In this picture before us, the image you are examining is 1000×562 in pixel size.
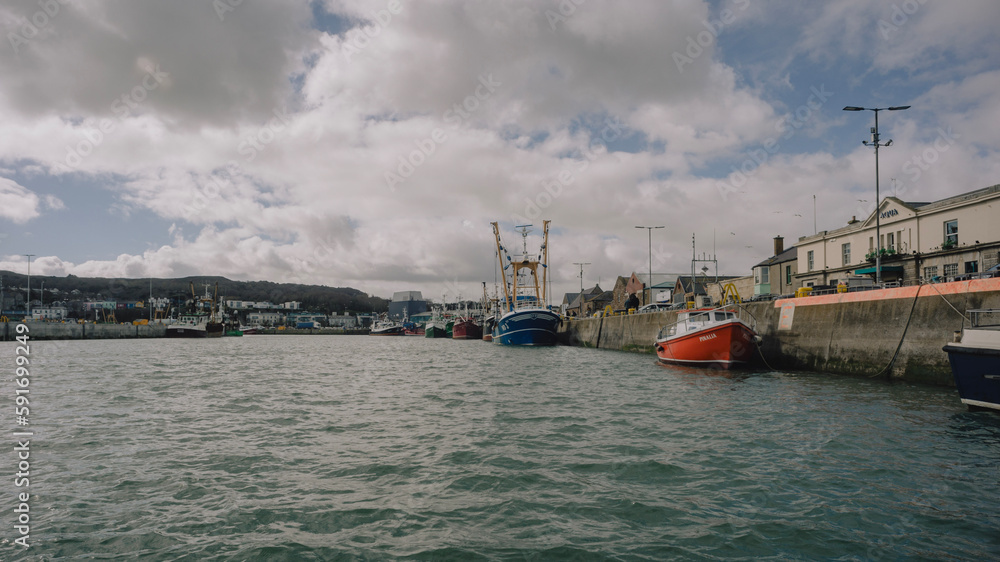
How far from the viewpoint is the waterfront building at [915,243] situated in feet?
102

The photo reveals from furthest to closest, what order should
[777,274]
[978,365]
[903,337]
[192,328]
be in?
1. [192,328]
2. [777,274]
3. [903,337]
4. [978,365]

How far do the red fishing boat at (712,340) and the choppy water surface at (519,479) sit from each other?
9551 millimetres

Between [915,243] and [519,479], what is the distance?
39186 mm

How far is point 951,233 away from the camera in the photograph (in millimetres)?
33562

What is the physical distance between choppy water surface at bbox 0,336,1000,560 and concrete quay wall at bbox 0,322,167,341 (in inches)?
3639

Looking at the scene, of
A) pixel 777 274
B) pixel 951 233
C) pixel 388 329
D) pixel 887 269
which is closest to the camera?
pixel 951 233

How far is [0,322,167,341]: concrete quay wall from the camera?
8636 cm

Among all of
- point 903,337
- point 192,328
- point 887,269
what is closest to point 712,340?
point 903,337

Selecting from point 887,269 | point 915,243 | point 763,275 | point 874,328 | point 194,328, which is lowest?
point 194,328

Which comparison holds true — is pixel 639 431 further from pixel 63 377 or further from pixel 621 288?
pixel 621 288

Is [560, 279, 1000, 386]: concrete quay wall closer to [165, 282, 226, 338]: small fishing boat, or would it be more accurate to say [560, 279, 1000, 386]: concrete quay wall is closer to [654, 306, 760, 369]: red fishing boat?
[654, 306, 760, 369]: red fishing boat

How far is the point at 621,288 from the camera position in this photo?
9588 centimetres

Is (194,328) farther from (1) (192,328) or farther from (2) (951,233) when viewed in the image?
(2) (951,233)

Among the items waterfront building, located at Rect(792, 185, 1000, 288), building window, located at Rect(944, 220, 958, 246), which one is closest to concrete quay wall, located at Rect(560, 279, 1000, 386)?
waterfront building, located at Rect(792, 185, 1000, 288)
